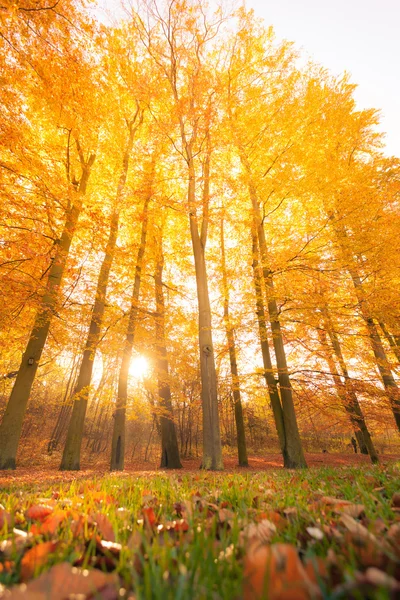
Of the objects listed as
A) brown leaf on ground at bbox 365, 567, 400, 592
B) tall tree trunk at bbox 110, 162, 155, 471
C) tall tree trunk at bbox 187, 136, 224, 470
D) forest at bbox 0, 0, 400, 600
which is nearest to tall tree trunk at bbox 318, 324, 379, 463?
forest at bbox 0, 0, 400, 600

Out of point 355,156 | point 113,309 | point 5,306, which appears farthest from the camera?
point 355,156

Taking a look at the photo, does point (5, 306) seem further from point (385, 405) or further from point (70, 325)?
point (385, 405)

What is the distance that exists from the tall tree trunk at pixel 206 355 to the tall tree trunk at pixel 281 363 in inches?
65.3

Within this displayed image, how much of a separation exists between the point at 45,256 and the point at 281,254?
→ 6.17 meters

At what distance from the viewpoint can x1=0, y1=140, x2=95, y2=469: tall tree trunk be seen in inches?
272

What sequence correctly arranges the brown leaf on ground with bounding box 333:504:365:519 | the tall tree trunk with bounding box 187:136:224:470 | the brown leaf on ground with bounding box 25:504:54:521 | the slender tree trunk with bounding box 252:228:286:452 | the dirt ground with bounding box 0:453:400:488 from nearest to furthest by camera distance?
the brown leaf on ground with bounding box 333:504:365:519, the brown leaf on ground with bounding box 25:504:54:521, the dirt ground with bounding box 0:453:400:488, the tall tree trunk with bounding box 187:136:224:470, the slender tree trunk with bounding box 252:228:286:452

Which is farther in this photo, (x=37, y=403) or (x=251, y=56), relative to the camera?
(x=37, y=403)

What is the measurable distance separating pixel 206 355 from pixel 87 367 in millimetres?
4060

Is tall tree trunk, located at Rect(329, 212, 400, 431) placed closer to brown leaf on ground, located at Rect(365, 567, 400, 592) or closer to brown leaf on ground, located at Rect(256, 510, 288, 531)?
brown leaf on ground, located at Rect(256, 510, 288, 531)

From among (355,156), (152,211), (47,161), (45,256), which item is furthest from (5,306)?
(355,156)

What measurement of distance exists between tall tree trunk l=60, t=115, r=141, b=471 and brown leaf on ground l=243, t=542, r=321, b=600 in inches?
323

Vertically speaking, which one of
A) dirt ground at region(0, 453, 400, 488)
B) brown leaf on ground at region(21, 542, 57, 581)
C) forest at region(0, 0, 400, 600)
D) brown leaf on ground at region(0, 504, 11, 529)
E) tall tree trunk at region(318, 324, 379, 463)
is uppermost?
forest at region(0, 0, 400, 600)

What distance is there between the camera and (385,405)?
750 centimetres

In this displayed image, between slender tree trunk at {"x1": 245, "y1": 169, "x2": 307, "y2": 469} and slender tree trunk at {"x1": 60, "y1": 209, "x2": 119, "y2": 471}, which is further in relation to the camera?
slender tree trunk at {"x1": 60, "y1": 209, "x2": 119, "y2": 471}
